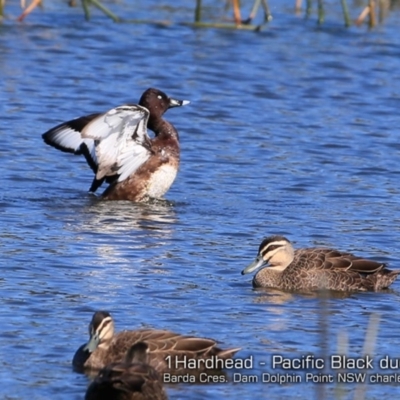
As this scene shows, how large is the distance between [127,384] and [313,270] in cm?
330

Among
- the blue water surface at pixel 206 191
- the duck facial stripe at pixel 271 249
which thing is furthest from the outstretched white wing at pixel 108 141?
the duck facial stripe at pixel 271 249

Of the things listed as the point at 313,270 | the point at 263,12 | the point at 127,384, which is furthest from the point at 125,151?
the point at 263,12

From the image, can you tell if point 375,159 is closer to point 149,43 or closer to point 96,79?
point 96,79

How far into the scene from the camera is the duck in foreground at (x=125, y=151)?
12172 mm

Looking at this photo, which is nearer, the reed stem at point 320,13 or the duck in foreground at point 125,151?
the duck in foreground at point 125,151

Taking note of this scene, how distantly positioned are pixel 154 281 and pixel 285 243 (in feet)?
3.41

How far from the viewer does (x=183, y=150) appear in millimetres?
14453

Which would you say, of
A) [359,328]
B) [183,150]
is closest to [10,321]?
[359,328]

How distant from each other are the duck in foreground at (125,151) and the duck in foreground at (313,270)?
2906mm

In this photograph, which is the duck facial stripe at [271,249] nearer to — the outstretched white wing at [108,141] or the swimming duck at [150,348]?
the swimming duck at [150,348]

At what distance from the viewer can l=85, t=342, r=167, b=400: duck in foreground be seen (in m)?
6.34

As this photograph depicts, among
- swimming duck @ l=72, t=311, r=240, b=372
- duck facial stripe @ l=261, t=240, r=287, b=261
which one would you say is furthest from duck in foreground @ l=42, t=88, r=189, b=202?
swimming duck @ l=72, t=311, r=240, b=372

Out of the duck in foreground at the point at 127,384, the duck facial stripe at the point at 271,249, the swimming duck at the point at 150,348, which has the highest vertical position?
the duck in foreground at the point at 127,384

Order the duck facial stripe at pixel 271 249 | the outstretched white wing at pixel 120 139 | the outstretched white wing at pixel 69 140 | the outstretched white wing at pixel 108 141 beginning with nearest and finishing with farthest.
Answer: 1. the duck facial stripe at pixel 271 249
2. the outstretched white wing at pixel 120 139
3. the outstretched white wing at pixel 108 141
4. the outstretched white wing at pixel 69 140
